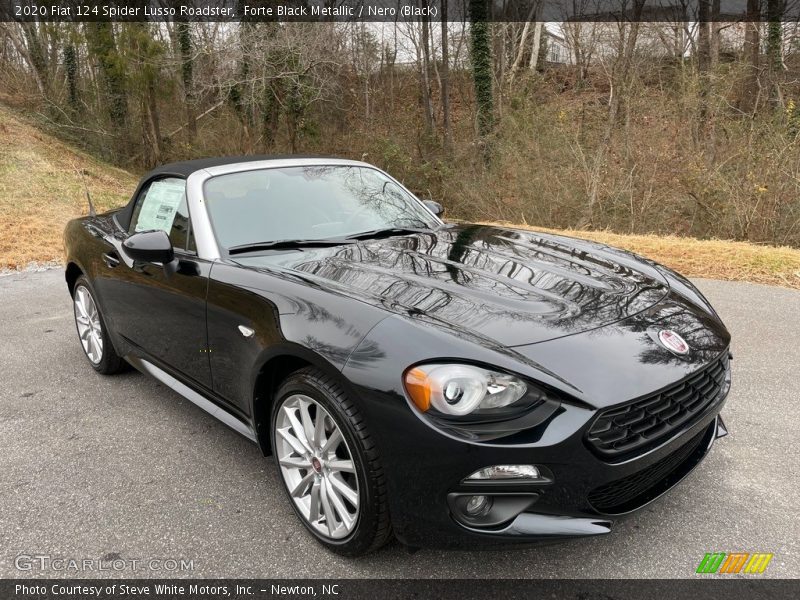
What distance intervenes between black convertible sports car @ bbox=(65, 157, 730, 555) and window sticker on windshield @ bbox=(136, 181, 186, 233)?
3 centimetres

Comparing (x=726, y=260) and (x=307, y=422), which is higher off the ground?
(x=307, y=422)

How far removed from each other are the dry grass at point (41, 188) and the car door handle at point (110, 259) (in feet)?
19.3

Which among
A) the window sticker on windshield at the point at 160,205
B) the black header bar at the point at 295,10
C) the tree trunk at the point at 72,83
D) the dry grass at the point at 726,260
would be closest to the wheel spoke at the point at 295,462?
the window sticker on windshield at the point at 160,205

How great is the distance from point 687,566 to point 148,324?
2847 mm

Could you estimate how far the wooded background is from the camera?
37.4ft

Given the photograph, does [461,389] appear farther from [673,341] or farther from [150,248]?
[150,248]

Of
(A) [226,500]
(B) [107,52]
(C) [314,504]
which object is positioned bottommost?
(A) [226,500]

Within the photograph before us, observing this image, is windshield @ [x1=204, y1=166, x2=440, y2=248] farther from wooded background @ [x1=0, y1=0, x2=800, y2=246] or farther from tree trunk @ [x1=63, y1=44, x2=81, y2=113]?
tree trunk @ [x1=63, y1=44, x2=81, y2=113]

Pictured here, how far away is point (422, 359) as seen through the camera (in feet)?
6.39

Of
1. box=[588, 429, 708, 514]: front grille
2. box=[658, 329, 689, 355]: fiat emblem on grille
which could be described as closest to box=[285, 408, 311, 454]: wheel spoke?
box=[588, 429, 708, 514]: front grille

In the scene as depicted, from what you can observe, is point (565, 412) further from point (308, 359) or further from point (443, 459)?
point (308, 359)

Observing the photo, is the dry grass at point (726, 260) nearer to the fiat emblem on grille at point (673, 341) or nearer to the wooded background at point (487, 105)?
the wooded background at point (487, 105)

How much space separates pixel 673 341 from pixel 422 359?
101cm

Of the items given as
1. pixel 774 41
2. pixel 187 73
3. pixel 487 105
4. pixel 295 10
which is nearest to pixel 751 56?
pixel 774 41
